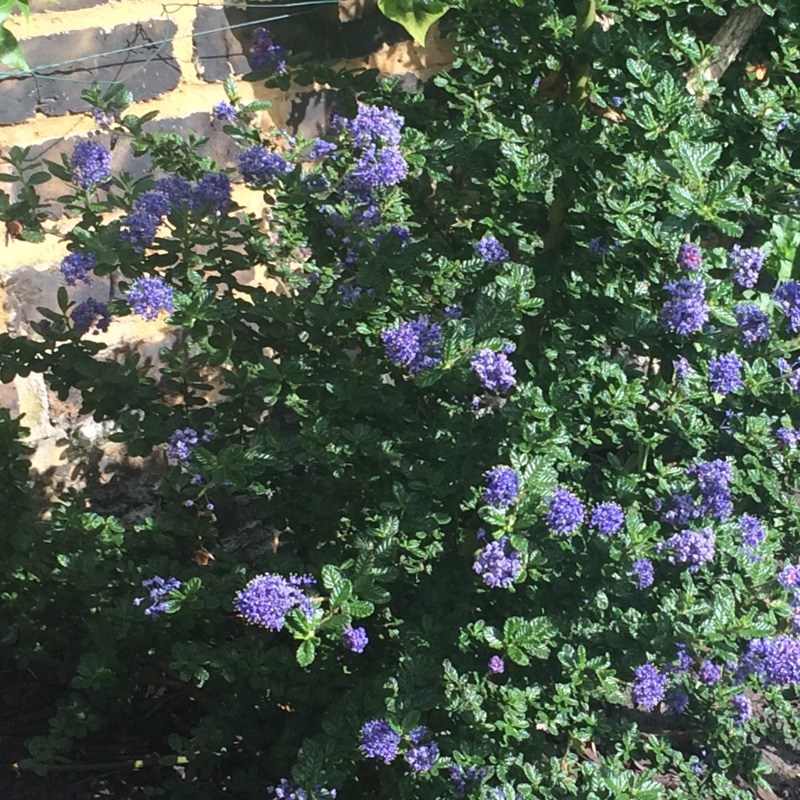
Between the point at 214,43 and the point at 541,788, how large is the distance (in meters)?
1.70

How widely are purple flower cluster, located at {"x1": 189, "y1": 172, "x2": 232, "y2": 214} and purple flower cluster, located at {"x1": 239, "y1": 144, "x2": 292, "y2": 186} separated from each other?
5 cm

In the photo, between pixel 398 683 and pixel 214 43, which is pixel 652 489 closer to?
pixel 398 683

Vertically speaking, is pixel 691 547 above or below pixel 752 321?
below

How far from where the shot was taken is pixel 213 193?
1777 mm

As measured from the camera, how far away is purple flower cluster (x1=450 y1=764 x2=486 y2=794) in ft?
5.14

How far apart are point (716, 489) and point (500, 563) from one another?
43cm

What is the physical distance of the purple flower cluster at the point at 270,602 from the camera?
1.44 meters

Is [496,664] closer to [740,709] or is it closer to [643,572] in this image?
[643,572]

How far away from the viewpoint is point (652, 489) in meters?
1.76

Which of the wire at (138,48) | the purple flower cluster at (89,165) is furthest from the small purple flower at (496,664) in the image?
the wire at (138,48)

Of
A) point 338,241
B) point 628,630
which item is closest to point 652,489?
point 628,630

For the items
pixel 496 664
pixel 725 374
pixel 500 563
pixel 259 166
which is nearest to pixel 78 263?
pixel 259 166

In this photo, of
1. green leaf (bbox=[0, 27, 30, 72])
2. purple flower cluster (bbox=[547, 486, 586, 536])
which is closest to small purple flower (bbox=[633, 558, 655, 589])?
purple flower cluster (bbox=[547, 486, 586, 536])

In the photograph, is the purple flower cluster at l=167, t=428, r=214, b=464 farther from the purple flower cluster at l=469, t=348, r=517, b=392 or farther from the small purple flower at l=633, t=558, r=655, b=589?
the small purple flower at l=633, t=558, r=655, b=589
